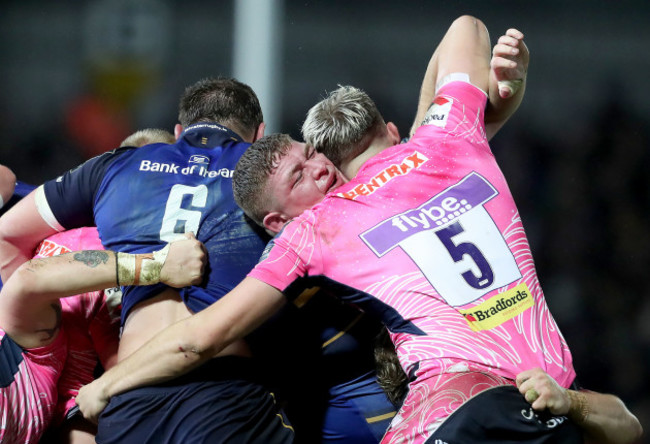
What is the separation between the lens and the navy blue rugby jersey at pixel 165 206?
317cm

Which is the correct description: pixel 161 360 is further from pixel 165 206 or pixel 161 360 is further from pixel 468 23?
pixel 468 23

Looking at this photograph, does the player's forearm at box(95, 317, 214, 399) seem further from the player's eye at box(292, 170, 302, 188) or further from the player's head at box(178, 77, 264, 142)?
the player's head at box(178, 77, 264, 142)

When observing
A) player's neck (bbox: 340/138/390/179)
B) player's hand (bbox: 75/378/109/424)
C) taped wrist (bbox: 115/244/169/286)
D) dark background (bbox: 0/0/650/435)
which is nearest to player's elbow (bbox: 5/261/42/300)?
taped wrist (bbox: 115/244/169/286)

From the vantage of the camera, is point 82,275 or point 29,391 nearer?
point 82,275

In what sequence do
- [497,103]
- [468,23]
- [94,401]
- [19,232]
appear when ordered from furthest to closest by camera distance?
[19,232]
[468,23]
[497,103]
[94,401]

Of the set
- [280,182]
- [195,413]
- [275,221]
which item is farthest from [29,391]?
[280,182]

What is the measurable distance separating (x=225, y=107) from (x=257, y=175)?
78 centimetres

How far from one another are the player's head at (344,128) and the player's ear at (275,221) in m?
0.34

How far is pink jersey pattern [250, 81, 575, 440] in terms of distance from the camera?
8.57 ft

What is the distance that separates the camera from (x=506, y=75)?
3.13m

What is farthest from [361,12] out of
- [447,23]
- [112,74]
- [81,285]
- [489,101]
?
[81,285]

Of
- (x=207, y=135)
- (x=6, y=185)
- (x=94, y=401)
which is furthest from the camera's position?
(x=6, y=185)

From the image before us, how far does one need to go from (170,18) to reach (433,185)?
5983mm

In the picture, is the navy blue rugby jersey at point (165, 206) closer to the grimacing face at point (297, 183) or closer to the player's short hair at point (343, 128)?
the grimacing face at point (297, 183)
